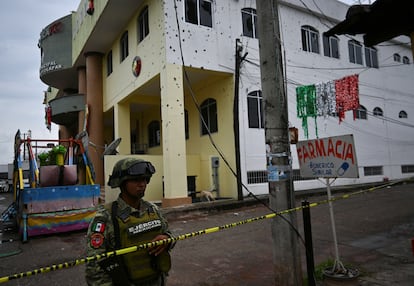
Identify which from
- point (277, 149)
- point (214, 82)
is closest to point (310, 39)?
point (214, 82)

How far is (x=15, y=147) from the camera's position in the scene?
27.0 feet

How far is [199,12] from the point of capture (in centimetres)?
1192

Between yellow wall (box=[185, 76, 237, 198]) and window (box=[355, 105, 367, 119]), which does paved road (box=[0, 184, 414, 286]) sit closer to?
yellow wall (box=[185, 76, 237, 198])

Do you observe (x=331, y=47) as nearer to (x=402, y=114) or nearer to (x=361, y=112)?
(x=361, y=112)

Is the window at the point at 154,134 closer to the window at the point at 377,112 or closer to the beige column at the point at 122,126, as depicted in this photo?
the beige column at the point at 122,126

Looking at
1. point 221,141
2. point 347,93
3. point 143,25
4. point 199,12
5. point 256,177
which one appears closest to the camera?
point 199,12

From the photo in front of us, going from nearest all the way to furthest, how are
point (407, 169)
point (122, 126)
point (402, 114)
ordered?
point (122, 126), point (407, 169), point (402, 114)

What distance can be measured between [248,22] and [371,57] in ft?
33.2

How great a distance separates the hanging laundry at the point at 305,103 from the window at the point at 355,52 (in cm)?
510

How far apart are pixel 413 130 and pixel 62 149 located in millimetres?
21669

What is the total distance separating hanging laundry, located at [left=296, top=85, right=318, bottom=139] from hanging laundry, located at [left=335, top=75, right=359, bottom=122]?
1.09 m

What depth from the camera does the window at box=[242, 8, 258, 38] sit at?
13.1 m

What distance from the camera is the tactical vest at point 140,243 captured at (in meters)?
2.05

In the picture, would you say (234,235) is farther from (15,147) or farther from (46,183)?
(15,147)
